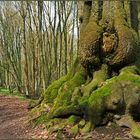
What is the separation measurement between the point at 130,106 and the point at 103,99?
2.48ft

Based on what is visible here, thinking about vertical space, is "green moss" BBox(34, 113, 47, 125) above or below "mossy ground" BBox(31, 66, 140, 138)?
below

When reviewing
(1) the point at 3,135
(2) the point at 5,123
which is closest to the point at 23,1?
(2) the point at 5,123

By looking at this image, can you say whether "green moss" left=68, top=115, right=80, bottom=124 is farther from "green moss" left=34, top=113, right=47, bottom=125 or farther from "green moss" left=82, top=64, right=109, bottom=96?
"green moss" left=34, top=113, right=47, bottom=125

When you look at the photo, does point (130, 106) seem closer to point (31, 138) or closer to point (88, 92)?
point (88, 92)

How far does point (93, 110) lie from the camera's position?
9.50 metres

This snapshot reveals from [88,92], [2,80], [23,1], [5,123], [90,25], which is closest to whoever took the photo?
[88,92]

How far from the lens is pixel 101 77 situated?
1084 centimetres

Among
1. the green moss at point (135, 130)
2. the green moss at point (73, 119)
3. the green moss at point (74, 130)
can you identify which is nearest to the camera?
the green moss at point (135, 130)

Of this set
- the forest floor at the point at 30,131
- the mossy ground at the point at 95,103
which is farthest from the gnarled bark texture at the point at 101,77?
the forest floor at the point at 30,131

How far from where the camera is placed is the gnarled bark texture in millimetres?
9438

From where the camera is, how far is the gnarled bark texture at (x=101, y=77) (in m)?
9.44

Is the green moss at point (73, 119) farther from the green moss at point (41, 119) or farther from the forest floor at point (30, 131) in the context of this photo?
the green moss at point (41, 119)

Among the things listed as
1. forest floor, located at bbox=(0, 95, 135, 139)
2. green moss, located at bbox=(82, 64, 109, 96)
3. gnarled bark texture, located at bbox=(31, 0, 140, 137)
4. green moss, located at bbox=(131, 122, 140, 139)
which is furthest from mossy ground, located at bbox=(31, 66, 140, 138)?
green moss, located at bbox=(131, 122, 140, 139)

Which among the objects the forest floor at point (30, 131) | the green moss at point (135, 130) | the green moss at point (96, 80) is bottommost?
the forest floor at point (30, 131)
